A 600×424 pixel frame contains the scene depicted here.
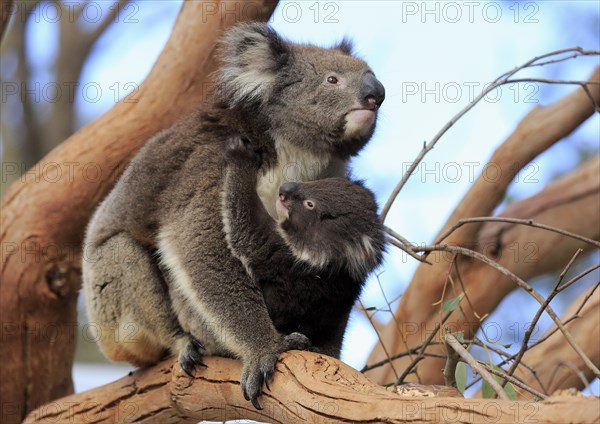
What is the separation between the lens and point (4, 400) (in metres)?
6.38

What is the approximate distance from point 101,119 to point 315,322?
2986mm

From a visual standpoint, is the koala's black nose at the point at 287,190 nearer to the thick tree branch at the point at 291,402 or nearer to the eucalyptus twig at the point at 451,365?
the thick tree branch at the point at 291,402

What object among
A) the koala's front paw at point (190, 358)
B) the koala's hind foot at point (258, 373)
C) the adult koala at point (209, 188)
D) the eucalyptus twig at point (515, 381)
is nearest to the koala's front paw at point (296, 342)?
the koala's hind foot at point (258, 373)

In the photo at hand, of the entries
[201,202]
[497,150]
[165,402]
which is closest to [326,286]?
[201,202]

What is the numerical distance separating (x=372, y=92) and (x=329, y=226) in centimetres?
94

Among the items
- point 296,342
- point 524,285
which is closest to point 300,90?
point 296,342

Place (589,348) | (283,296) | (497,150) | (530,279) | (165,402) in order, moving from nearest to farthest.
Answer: (283,296) → (165,402) → (589,348) → (497,150) → (530,279)

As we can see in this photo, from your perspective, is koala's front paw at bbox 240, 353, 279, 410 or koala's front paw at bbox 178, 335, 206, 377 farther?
koala's front paw at bbox 178, 335, 206, 377

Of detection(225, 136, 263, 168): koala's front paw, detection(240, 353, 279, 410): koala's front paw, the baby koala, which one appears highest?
detection(225, 136, 263, 168): koala's front paw

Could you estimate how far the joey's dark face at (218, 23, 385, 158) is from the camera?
4926 mm

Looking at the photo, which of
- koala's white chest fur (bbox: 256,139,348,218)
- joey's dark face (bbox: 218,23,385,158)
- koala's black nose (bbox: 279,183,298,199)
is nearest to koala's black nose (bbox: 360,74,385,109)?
joey's dark face (bbox: 218,23,385,158)

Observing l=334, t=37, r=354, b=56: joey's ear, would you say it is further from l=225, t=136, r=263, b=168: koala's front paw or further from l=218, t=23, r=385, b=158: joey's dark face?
l=225, t=136, r=263, b=168: koala's front paw

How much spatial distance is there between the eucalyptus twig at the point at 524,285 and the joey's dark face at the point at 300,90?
942 mm

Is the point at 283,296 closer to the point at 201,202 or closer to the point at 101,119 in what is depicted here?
the point at 201,202
